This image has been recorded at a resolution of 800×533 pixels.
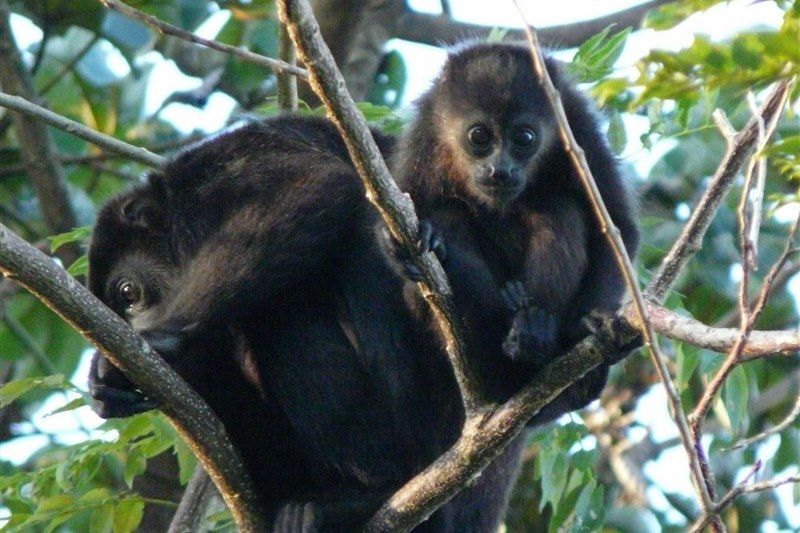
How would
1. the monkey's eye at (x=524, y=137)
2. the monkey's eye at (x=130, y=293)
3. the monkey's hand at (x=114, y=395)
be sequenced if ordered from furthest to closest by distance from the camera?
the monkey's eye at (x=130, y=293) < the monkey's eye at (x=524, y=137) < the monkey's hand at (x=114, y=395)

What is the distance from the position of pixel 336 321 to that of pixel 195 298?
1.88ft

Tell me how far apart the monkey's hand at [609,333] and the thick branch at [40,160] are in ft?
14.2

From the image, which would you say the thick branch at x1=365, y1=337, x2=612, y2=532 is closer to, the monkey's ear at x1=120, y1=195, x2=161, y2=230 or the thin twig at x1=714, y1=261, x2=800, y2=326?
the monkey's ear at x1=120, y1=195, x2=161, y2=230

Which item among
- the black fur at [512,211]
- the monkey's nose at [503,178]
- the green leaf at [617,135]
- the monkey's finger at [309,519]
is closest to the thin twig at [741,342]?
the black fur at [512,211]

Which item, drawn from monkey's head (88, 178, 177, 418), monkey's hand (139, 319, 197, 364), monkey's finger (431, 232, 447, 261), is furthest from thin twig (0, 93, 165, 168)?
monkey's finger (431, 232, 447, 261)

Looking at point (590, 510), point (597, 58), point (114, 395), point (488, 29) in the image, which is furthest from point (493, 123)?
point (488, 29)

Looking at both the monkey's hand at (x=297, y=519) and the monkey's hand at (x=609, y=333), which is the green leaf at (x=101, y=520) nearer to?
the monkey's hand at (x=297, y=519)

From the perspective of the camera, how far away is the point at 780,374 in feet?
26.4

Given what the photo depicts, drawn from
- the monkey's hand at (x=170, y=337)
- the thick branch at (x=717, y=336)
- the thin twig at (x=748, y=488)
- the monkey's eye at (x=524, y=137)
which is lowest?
the thin twig at (x=748, y=488)

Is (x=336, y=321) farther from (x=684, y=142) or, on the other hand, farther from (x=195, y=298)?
(x=684, y=142)

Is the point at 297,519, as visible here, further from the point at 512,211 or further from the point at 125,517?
the point at 512,211

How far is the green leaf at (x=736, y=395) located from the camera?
14.5 ft

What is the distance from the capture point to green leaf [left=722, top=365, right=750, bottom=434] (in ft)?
14.5

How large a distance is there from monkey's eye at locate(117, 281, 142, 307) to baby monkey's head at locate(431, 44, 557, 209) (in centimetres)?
150
